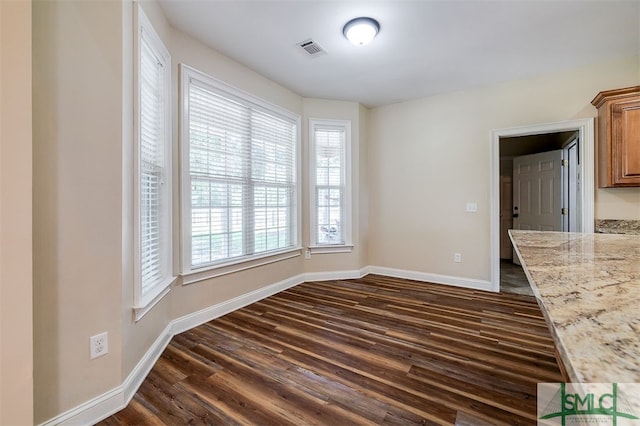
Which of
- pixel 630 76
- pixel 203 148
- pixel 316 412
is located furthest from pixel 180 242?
pixel 630 76

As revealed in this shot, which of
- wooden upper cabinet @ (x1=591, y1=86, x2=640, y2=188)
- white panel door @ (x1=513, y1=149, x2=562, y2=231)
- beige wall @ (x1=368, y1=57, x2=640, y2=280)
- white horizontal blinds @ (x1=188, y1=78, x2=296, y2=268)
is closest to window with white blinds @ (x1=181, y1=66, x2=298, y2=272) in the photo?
white horizontal blinds @ (x1=188, y1=78, x2=296, y2=268)

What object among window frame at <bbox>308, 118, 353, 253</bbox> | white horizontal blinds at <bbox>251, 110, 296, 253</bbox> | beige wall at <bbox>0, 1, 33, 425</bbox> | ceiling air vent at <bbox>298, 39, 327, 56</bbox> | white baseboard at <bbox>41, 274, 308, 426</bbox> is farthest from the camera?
window frame at <bbox>308, 118, 353, 253</bbox>

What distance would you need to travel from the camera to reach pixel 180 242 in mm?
2502

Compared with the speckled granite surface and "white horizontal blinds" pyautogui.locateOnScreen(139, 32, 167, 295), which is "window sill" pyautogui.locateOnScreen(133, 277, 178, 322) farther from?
the speckled granite surface

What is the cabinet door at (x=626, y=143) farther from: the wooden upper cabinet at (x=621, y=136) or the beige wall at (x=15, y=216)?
the beige wall at (x=15, y=216)

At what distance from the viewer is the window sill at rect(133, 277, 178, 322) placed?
5.79ft

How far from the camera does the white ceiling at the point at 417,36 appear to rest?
2.17m

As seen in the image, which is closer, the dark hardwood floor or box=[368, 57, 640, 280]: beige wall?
the dark hardwood floor

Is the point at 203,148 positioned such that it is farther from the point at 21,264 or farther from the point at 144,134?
the point at 21,264

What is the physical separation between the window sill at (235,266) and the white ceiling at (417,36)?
216cm

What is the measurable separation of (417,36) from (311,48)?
986mm

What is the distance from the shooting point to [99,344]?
1530 millimetres

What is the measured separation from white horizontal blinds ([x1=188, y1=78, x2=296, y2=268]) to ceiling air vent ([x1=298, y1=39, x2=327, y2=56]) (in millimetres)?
872

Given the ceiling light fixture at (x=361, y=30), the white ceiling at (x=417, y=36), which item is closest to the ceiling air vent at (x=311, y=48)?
the white ceiling at (x=417, y=36)
